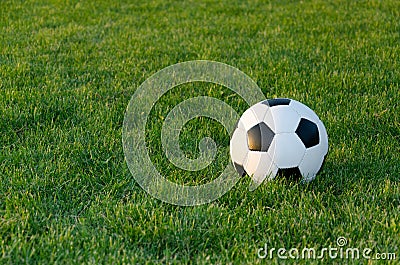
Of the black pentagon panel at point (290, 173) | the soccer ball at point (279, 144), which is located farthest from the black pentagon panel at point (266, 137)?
the black pentagon panel at point (290, 173)

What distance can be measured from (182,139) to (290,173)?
2.72 feet

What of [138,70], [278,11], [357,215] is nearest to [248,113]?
[357,215]

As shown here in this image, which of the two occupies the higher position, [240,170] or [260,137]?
[260,137]

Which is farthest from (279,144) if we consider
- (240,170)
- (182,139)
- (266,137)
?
(182,139)

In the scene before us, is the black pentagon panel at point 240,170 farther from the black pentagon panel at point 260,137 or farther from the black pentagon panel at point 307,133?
the black pentagon panel at point 307,133

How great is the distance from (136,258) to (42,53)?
3487 millimetres

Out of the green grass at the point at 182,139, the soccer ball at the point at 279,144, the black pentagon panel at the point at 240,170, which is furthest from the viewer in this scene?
the black pentagon panel at the point at 240,170

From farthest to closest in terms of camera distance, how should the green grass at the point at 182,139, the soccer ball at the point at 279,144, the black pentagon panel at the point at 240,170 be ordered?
1. the black pentagon panel at the point at 240,170
2. the soccer ball at the point at 279,144
3. the green grass at the point at 182,139

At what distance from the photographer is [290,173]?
2.78 metres

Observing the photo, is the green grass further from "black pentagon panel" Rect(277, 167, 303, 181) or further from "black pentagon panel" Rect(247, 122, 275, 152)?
"black pentagon panel" Rect(247, 122, 275, 152)

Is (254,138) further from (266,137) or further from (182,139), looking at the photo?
(182,139)

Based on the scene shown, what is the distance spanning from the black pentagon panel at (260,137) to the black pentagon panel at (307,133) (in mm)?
146

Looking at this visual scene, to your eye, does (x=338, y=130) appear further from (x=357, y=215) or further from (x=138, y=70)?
(x=138, y=70)

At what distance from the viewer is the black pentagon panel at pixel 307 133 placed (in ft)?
9.15
